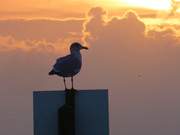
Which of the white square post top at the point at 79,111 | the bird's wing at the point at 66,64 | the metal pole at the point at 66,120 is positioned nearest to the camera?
the metal pole at the point at 66,120

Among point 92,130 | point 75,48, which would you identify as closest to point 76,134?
point 92,130

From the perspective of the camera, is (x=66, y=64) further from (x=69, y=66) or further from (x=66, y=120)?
(x=66, y=120)

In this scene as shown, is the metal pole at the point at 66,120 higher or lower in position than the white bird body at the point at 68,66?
lower

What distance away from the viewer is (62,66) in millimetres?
8477

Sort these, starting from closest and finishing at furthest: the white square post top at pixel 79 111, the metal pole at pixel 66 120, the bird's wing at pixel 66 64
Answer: the metal pole at pixel 66 120 → the white square post top at pixel 79 111 → the bird's wing at pixel 66 64

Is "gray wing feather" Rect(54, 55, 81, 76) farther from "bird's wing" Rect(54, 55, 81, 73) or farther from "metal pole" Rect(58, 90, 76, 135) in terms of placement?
"metal pole" Rect(58, 90, 76, 135)

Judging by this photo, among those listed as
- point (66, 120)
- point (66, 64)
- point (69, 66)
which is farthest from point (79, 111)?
point (66, 64)

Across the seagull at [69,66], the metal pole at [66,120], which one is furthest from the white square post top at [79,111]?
the seagull at [69,66]

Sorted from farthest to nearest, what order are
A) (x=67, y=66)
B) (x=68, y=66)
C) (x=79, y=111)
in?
(x=67, y=66) < (x=68, y=66) < (x=79, y=111)

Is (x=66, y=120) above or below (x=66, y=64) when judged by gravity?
below

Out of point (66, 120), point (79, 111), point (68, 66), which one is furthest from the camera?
point (68, 66)

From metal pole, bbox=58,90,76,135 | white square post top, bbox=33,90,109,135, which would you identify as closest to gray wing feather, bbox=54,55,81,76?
white square post top, bbox=33,90,109,135

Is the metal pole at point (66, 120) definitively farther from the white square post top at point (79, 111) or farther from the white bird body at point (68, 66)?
the white bird body at point (68, 66)

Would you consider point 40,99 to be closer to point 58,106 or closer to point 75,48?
point 58,106
